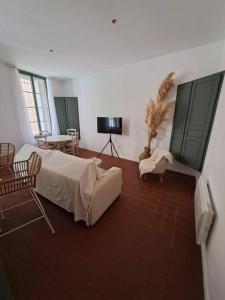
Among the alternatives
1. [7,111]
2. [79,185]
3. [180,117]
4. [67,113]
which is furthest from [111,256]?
[67,113]

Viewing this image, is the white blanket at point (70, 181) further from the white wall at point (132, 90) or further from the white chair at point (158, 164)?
the white wall at point (132, 90)

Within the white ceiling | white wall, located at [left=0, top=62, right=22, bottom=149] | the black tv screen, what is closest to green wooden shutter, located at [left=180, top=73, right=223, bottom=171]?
the white ceiling

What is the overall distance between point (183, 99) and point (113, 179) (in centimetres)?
229

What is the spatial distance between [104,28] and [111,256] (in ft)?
10.2

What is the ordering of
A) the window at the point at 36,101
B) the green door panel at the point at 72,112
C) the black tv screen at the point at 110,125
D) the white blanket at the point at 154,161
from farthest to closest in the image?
the green door panel at the point at 72,112 < the window at the point at 36,101 < the black tv screen at the point at 110,125 < the white blanket at the point at 154,161

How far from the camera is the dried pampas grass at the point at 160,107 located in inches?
117

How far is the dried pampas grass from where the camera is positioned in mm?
2979

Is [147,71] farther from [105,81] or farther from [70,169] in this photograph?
[70,169]

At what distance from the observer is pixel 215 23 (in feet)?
6.27

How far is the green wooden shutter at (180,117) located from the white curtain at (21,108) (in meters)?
4.19

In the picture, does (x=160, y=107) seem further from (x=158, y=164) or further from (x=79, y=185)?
(x=79, y=185)

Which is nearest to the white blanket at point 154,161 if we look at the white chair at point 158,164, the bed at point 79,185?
the white chair at point 158,164

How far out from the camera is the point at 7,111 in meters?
3.60

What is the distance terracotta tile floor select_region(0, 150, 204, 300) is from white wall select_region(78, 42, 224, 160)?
2.20 metres
